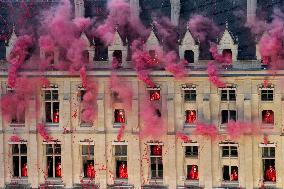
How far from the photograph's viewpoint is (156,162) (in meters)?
56.3

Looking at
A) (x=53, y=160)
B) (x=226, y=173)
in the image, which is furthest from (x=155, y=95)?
(x=53, y=160)

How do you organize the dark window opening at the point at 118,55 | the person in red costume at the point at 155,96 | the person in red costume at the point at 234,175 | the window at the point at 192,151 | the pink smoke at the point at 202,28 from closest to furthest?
the person in red costume at the point at 234,175
the window at the point at 192,151
the person in red costume at the point at 155,96
the dark window opening at the point at 118,55
the pink smoke at the point at 202,28

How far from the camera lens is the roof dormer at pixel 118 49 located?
5603 centimetres

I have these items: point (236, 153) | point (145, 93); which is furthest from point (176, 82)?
point (236, 153)

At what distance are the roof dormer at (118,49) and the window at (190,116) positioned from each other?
18.5ft

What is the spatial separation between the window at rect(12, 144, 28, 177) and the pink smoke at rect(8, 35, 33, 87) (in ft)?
15.2

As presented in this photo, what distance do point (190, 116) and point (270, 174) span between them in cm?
680

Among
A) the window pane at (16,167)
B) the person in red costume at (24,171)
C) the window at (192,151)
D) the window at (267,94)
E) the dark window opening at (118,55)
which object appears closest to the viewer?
the window at (267,94)

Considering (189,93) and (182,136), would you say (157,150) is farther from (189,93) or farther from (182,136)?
(189,93)

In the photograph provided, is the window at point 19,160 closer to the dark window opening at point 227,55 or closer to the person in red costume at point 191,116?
the person in red costume at point 191,116

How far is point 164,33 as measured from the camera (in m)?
56.8

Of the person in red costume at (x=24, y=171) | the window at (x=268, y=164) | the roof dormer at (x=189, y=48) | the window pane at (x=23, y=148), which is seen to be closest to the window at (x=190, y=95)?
the roof dormer at (x=189, y=48)

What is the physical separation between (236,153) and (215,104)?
369 cm

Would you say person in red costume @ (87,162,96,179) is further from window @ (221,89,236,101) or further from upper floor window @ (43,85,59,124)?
window @ (221,89,236,101)
